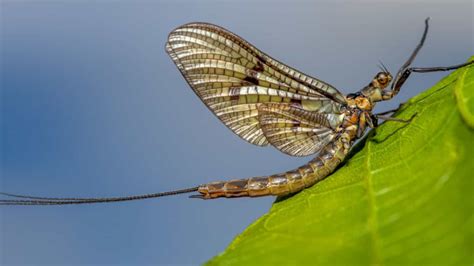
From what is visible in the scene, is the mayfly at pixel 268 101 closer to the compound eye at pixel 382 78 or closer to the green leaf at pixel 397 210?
the compound eye at pixel 382 78

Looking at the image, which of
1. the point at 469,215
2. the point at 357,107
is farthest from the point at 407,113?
the point at 469,215

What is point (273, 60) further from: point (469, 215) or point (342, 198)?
point (469, 215)

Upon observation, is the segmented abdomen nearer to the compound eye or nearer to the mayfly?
the mayfly

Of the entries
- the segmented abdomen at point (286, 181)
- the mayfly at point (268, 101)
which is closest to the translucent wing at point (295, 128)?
the mayfly at point (268, 101)

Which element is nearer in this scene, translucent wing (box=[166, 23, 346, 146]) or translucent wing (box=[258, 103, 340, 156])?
translucent wing (box=[166, 23, 346, 146])

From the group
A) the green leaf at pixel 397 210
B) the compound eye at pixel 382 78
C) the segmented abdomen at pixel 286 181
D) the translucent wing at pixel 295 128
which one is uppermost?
the compound eye at pixel 382 78

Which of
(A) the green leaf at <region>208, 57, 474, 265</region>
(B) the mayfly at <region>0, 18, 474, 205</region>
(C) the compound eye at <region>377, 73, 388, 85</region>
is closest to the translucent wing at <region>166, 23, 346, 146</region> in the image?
(B) the mayfly at <region>0, 18, 474, 205</region>

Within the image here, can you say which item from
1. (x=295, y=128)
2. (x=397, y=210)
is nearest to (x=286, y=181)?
(x=295, y=128)
